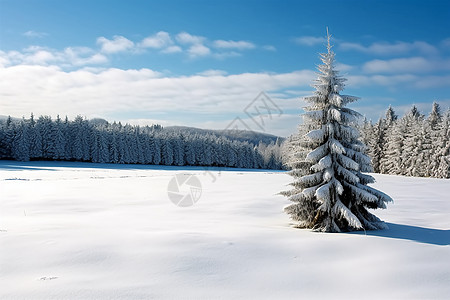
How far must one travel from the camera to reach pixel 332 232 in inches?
372

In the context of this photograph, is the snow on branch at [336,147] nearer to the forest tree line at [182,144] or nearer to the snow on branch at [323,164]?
the snow on branch at [323,164]

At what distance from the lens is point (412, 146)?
51.6 metres

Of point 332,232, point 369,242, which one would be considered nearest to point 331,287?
point 369,242

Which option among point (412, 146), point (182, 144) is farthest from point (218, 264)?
point (182, 144)

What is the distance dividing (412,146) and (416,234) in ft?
163

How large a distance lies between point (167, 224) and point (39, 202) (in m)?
8.64

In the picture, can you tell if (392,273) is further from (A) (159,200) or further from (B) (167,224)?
(A) (159,200)

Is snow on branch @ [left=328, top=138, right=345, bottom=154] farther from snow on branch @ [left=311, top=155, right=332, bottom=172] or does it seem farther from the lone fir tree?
snow on branch @ [left=311, top=155, right=332, bottom=172]

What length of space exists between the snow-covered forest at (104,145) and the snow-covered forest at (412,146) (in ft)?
127

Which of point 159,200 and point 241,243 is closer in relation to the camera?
point 241,243

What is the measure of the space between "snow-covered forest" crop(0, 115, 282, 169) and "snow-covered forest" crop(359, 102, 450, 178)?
127ft

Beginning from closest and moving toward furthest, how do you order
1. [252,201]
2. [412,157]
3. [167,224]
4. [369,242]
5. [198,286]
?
[198,286]
[369,242]
[167,224]
[252,201]
[412,157]

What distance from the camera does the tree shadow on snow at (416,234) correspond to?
27.6 ft

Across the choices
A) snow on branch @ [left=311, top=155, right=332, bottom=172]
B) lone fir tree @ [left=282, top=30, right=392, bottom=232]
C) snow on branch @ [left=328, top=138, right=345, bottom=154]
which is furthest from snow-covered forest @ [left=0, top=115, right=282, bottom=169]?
snow on branch @ [left=328, top=138, right=345, bottom=154]
